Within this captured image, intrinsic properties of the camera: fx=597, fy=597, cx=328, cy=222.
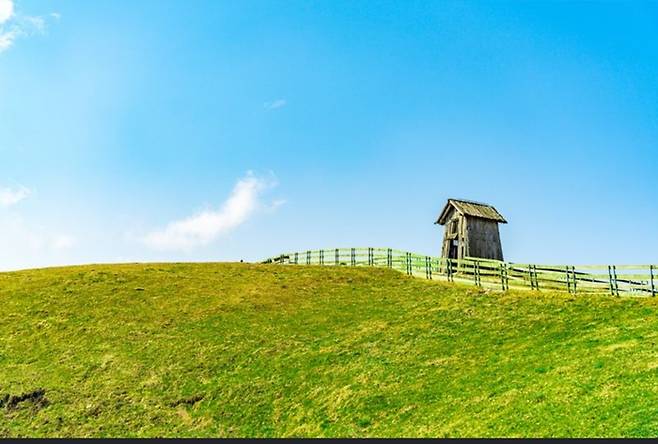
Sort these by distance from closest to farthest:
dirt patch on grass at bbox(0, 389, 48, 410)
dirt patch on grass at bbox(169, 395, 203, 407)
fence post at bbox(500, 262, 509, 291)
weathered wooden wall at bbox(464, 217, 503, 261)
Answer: dirt patch on grass at bbox(169, 395, 203, 407)
dirt patch on grass at bbox(0, 389, 48, 410)
fence post at bbox(500, 262, 509, 291)
weathered wooden wall at bbox(464, 217, 503, 261)

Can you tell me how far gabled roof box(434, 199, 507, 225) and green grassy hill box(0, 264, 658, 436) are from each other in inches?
510

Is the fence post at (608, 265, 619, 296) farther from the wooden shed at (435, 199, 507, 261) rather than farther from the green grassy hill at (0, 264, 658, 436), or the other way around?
the wooden shed at (435, 199, 507, 261)

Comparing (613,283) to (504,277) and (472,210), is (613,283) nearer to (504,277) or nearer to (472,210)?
(504,277)

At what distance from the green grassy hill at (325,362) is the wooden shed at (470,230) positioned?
452 inches

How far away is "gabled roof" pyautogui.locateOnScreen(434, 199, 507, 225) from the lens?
5205 cm

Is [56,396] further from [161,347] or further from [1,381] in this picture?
[161,347]

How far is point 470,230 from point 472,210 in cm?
220

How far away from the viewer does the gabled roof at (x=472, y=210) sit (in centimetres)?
5205

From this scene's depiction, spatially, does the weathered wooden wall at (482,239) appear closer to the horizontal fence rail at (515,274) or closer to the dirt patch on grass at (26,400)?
the horizontal fence rail at (515,274)

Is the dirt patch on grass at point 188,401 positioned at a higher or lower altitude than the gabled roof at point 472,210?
lower

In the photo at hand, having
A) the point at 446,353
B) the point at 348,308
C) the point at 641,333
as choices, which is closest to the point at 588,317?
the point at 641,333

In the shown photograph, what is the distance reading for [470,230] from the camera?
51.4 m

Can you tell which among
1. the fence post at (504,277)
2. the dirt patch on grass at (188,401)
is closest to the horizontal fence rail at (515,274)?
the fence post at (504,277)

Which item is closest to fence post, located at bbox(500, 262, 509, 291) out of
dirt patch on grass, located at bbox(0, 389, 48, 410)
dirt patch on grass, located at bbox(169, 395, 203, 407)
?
dirt patch on grass, located at bbox(169, 395, 203, 407)
